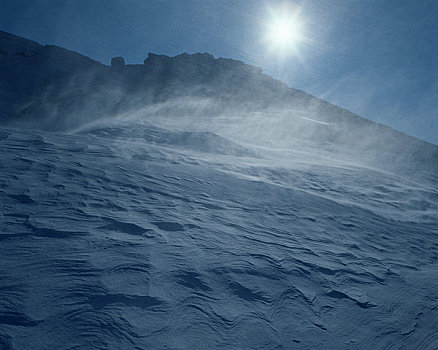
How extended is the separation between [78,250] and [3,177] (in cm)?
151

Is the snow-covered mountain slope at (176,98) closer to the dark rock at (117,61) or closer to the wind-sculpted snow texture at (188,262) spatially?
the dark rock at (117,61)

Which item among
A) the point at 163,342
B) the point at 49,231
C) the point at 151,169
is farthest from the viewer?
the point at 151,169

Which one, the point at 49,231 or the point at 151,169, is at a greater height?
the point at 151,169

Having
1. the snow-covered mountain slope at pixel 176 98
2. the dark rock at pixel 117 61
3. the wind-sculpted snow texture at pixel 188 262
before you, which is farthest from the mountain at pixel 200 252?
the dark rock at pixel 117 61

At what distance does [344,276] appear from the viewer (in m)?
2.30

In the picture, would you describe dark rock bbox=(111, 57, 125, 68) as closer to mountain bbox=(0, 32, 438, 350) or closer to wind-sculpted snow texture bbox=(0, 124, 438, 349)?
mountain bbox=(0, 32, 438, 350)

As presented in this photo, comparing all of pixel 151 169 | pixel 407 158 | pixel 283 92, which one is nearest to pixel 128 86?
pixel 283 92

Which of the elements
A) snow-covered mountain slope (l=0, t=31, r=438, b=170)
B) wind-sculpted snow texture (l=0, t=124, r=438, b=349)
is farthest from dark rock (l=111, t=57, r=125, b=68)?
wind-sculpted snow texture (l=0, t=124, r=438, b=349)

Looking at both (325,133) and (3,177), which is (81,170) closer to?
(3,177)

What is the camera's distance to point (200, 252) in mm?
2094

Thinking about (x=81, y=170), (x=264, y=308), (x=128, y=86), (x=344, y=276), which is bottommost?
(x=264, y=308)

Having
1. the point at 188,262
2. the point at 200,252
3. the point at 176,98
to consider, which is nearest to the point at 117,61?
the point at 176,98

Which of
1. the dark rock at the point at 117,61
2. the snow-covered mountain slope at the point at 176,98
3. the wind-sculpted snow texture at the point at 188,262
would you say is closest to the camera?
the wind-sculpted snow texture at the point at 188,262

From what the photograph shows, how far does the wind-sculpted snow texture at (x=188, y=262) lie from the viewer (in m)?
1.40
